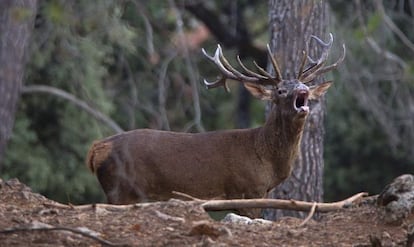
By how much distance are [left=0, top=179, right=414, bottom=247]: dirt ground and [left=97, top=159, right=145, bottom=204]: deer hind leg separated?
3.20m

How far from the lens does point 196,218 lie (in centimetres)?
742

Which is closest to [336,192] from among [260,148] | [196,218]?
Result: [260,148]

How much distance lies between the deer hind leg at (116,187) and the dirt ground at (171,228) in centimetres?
320

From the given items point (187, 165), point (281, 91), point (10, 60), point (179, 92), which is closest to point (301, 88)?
point (281, 91)

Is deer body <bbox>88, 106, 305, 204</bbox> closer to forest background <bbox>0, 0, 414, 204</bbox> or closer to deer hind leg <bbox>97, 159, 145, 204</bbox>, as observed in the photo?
deer hind leg <bbox>97, 159, 145, 204</bbox>

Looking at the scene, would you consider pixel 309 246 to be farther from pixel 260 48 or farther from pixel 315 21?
pixel 260 48

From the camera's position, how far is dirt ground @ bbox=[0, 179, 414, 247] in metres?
6.94

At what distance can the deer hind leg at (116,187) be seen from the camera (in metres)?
11.2

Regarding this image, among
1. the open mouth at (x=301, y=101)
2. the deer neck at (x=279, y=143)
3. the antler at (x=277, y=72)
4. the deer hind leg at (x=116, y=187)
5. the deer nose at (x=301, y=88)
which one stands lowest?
the deer hind leg at (x=116, y=187)

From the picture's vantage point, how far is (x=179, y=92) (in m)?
21.4

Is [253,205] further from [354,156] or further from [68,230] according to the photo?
[354,156]

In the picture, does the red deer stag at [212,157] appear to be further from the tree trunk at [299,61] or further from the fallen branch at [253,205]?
the fallen branch at [253,205]

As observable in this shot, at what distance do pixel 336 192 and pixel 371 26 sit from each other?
54.8 ft

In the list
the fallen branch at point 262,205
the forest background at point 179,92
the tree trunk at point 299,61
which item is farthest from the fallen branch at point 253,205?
the forest background at point 179,92
